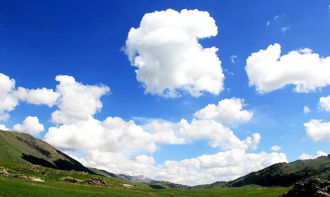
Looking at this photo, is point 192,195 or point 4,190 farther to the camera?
point 192,195

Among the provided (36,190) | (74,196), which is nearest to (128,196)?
(74,196)

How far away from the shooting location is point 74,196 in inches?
2279

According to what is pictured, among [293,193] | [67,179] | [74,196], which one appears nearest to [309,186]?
[293,193]

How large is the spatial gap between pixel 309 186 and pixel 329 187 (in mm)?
5215

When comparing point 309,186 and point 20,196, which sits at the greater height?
point 309,186

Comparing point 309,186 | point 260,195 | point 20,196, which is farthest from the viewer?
point 260,195

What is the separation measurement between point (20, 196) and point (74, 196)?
11.7 metres

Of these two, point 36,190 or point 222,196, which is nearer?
point 36,190

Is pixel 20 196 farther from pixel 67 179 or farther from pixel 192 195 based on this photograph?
pixel 192 195

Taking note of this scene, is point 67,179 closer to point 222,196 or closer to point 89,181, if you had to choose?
point 89,181

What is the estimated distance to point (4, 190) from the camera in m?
49.9

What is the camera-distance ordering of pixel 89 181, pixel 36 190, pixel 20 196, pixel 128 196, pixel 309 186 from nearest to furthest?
pixel 20 196, pixel 36 190, pixel 309 186, pixel 128 196, pixel 89 181

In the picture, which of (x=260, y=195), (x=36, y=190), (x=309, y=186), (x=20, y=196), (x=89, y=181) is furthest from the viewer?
(x=89, y=181)

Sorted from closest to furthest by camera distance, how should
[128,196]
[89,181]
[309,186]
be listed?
[309,186] → [128,196] → [89,181]
